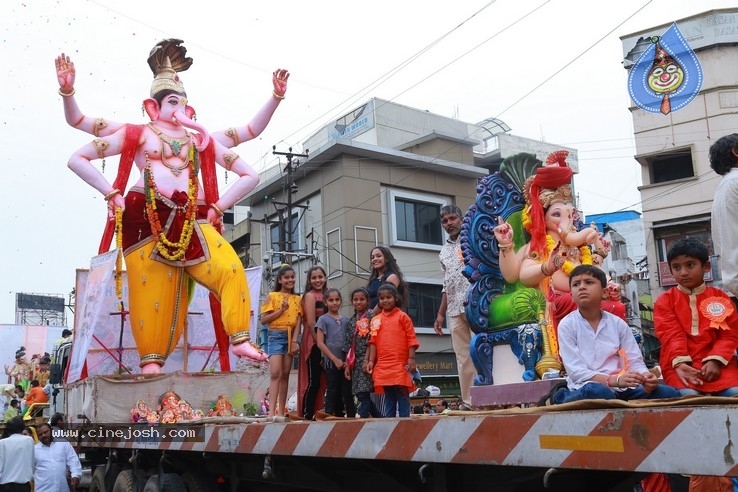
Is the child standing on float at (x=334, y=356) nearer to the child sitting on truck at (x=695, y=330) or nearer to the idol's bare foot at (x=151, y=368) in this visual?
the idol's bare foot at (x=151, y=368)

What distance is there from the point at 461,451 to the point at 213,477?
10.2 feet

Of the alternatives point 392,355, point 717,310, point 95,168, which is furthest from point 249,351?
point 717,310

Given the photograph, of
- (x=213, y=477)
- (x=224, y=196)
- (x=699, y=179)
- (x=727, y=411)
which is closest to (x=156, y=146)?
(x=224, y=196)

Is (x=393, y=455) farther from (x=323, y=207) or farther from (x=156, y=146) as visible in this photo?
(x=323, y=207)

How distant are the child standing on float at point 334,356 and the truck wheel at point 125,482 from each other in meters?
1.54

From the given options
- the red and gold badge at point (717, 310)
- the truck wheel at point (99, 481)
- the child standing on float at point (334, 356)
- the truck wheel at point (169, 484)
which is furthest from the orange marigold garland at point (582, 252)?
the truck wheel at point (99, 481)

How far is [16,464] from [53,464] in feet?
1.48

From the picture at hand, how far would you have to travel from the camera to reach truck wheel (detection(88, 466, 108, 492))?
6.81 meters

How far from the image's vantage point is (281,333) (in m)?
6.49

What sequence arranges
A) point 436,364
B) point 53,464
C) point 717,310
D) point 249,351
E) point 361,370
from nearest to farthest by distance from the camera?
point 717,310 < point 361,370 < point 249,351 < point 53,464 < point 436,364

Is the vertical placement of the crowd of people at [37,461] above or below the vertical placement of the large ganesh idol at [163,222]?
below

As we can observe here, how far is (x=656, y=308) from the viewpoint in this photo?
12.2 ft

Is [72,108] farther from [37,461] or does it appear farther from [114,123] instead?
[37,461]

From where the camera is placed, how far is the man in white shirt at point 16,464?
22.6 feet
